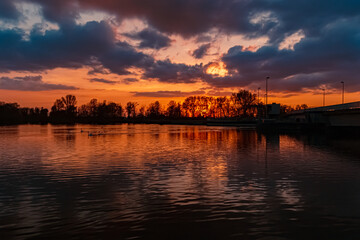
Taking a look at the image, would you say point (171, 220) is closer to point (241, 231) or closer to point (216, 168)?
point (241, 231)

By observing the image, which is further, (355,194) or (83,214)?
(355,194)

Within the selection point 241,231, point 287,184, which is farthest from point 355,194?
point 241,231

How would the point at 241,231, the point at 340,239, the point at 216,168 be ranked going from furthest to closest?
the point at 216,168 < the point at 241,231 < the point at 340,239

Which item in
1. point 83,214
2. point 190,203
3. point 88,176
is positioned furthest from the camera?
point 88,176

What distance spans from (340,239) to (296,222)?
1.92 m

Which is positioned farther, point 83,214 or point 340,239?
point 83,214

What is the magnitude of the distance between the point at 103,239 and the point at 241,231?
5309mm

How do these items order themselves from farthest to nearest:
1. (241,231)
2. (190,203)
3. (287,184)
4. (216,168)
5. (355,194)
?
(216,168) < (287,184) < (355,194) < (190,203) < (241,231)

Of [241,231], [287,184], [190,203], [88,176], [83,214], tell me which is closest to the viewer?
[241,231]

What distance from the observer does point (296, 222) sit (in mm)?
12117

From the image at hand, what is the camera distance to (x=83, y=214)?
13141 mm

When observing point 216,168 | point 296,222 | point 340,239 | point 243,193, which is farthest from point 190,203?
point 216,168

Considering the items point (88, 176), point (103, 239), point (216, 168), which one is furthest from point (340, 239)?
point (88, 176)

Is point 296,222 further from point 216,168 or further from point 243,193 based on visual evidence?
point 216,168
